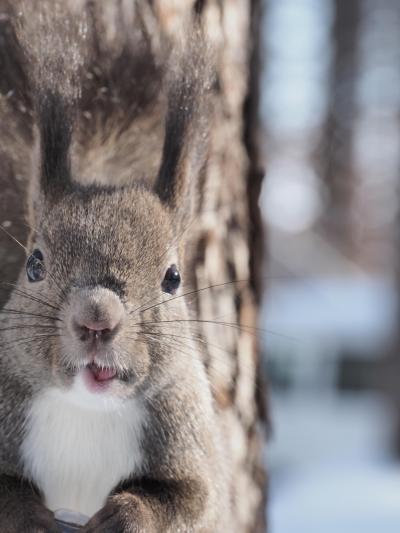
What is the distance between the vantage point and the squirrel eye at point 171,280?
1032 mm

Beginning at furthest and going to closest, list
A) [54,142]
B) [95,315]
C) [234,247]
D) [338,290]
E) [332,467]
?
[338,290] < [332,467] < [234,247] < [54,142] < [95,315]

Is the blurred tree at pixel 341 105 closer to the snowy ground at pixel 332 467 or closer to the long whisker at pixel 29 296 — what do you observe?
the snowy ground at pixel 332 467

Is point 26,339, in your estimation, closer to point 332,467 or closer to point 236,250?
point 236,250

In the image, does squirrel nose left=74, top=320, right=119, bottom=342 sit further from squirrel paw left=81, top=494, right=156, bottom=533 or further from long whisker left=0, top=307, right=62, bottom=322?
squirrel paw left=81, top=494, right=156, bottom=533

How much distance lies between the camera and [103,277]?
936mm

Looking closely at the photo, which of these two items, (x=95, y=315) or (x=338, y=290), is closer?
(x=95, y=315)

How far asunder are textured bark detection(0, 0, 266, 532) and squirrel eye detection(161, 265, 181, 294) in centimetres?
10

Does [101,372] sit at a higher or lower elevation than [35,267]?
lower

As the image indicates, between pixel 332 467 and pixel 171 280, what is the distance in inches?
162

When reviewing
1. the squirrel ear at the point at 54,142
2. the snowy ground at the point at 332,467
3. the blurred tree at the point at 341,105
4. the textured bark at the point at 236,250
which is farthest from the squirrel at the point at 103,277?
the blurred tree at the point at 341,105

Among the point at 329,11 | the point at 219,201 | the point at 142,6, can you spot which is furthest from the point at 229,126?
the point at 329,11

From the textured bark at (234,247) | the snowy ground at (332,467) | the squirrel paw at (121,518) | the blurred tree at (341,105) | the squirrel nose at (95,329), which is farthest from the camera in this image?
the blurred tree at (341,105)

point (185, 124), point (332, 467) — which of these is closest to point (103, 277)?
point (185, 124)

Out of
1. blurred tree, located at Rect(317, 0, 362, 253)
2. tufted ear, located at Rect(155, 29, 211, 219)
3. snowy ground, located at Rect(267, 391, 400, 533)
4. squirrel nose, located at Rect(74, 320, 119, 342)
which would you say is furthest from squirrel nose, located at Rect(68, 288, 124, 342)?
blurred tree, located at Rect(317, 0, 362, 253)
